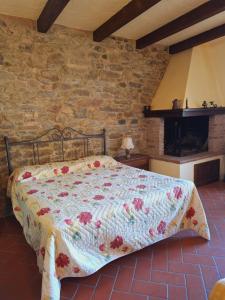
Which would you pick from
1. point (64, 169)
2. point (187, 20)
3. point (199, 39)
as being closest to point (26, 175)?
point (64, 169)

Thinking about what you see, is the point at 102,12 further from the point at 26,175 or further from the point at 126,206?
the point at 126,206

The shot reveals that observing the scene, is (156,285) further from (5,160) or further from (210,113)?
(210,113)

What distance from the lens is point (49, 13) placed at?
2.68 m

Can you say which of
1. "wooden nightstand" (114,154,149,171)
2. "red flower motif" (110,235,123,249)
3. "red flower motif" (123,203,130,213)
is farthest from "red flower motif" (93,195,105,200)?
"wooden nightstand" (114,154,149,171)

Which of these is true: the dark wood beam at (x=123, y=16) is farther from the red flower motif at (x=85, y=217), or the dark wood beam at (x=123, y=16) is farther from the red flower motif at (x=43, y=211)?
the red flower motif at (x=43, y=211)

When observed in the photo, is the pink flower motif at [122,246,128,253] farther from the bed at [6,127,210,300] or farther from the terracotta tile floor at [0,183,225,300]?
the terracotta tile floor at [0,183,225,300]

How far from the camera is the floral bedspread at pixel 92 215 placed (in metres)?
1.72

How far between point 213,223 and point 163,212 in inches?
39.3

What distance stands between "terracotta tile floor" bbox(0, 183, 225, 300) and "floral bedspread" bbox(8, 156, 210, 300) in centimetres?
15

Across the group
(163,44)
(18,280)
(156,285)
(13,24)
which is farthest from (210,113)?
(18,280)

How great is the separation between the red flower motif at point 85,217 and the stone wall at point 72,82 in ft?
6.02

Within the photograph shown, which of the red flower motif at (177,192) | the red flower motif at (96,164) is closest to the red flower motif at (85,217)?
the red flower motif at (177,192)

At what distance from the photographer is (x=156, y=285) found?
186cm

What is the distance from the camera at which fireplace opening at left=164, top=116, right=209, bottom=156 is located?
14.6 ft
